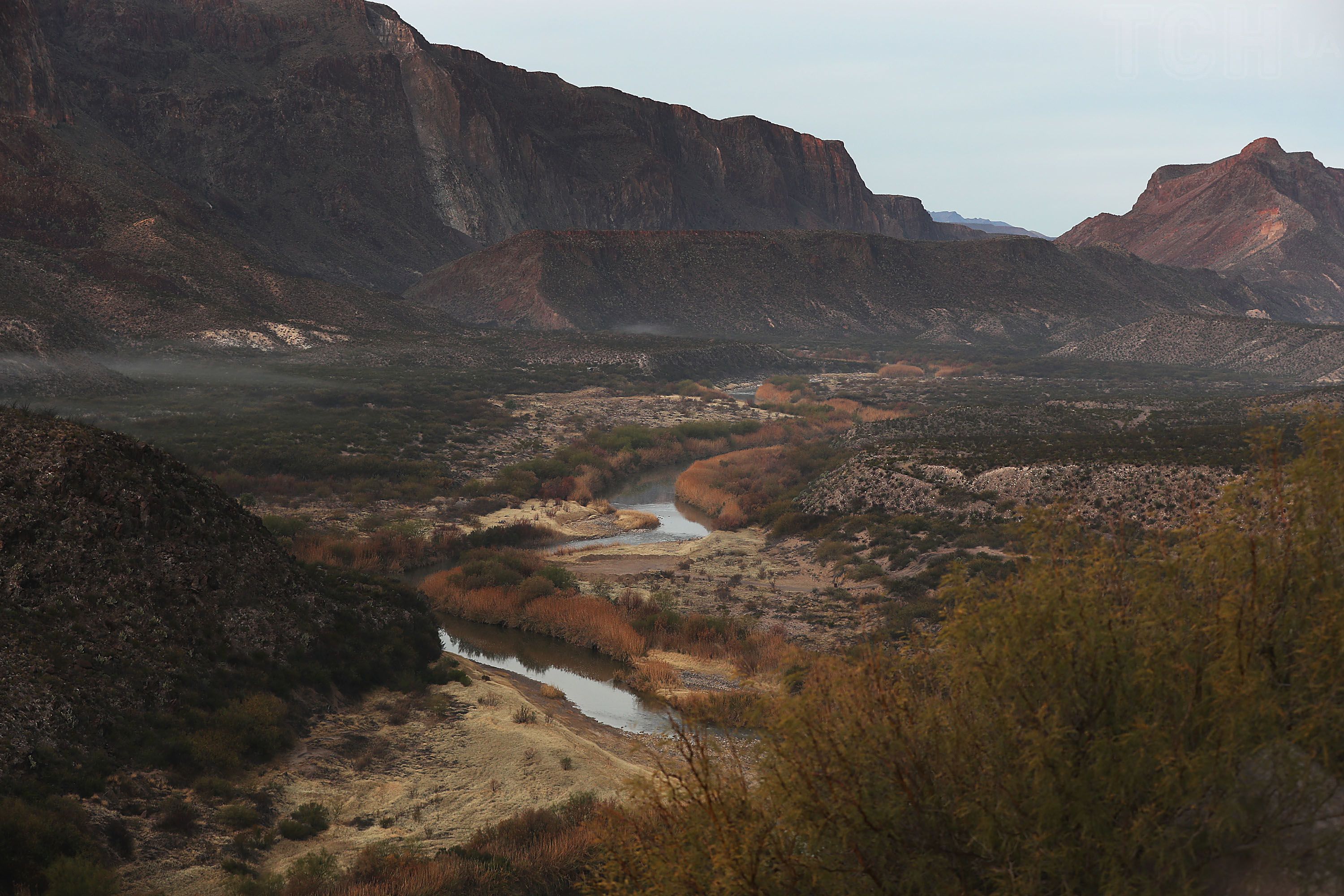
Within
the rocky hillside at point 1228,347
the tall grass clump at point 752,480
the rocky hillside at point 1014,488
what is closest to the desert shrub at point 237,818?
the rocky hillside at point 1014,488

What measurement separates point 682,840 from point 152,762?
451 inches

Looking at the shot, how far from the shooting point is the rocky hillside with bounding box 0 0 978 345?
270 ft

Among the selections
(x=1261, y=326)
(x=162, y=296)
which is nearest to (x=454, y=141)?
(x=162, y=296)

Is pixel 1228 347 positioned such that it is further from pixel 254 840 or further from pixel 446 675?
pixel 254 840

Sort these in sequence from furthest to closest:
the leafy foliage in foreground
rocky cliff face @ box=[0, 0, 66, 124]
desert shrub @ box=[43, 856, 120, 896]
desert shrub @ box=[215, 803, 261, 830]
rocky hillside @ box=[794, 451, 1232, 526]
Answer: rocky cliff face @ box=[0, 0, 66, 124], rocky hillside @ box=[794, 451, 1232, 526], desert shrub @ box=[215, 803, 261, 830], desert shrub @ box=[43, 856, 120, 896], the leafy foliage in foreground

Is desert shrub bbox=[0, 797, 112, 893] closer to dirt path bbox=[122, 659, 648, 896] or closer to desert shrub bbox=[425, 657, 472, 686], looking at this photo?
dirt path bbox=[122, 659, 648, 896]

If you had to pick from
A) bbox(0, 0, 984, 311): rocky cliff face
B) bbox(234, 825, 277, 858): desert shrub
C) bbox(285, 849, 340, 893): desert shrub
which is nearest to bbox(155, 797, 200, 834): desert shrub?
bbox(234, 825, 277, 858): desert shrub

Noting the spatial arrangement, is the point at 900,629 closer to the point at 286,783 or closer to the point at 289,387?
the point at 286,783

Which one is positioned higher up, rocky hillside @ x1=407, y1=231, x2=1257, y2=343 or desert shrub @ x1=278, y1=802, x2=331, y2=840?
rocky hillside @ x1=407, y1=231, x2=1257, y2=343

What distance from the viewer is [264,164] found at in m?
138

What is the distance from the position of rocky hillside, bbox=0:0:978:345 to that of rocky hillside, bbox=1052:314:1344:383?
87.0 meters

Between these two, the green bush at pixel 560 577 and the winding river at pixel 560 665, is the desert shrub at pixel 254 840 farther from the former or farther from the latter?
the green bush at pixel 560 577

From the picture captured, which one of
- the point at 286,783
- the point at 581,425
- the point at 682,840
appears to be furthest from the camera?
the point at 581,425

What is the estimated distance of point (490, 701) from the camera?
22453 millimetres
